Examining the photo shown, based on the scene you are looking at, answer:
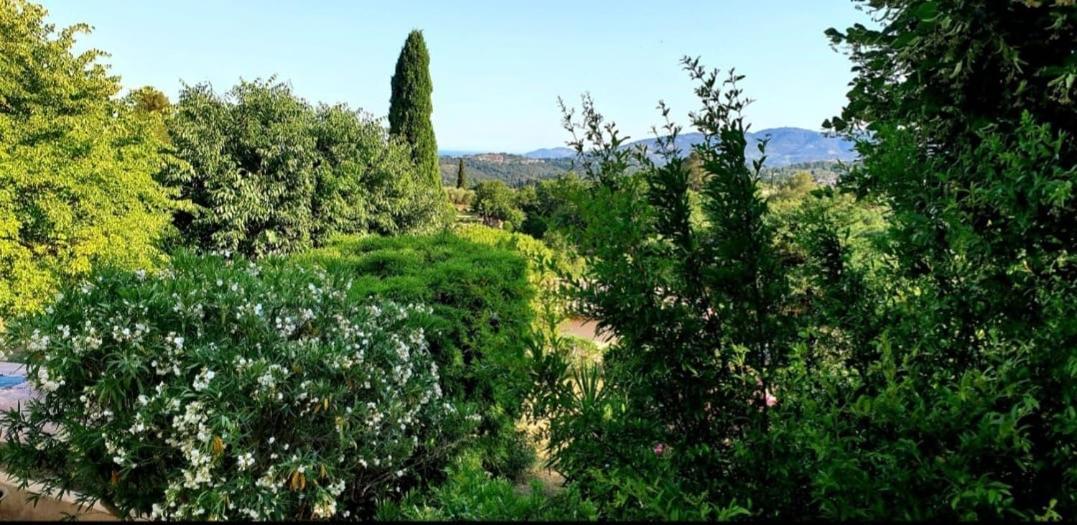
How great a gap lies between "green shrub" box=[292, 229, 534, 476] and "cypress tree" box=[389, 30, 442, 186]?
11.9 metres

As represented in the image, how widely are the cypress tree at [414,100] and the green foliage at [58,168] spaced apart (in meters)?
8.22

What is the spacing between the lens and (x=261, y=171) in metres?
11.3

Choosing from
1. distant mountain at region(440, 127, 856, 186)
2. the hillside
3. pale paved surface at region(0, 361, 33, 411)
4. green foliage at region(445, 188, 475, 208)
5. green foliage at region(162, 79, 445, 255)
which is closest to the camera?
distant mountain at region(440, 127, 856, 186)

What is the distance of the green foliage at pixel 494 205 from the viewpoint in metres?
29.9

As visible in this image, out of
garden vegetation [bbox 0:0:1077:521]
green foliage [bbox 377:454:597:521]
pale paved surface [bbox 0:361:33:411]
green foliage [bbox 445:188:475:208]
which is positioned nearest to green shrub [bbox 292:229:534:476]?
garden vegetation [bbox 0:0:1077:521]

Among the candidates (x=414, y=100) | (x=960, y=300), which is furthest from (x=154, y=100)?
(x=960, y=300)

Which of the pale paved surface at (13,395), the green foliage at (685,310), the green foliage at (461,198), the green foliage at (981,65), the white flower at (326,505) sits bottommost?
the pale paved surface at (13,395)

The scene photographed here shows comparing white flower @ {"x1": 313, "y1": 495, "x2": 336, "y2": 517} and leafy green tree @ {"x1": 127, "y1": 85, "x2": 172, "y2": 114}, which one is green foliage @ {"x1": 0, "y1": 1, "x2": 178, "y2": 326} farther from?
white flower @ {"x1": 313, "y1": 495, "x2": 336, "y2": 517}

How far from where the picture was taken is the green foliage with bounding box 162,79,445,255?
10.9m

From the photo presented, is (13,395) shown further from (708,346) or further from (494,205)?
(494,205)

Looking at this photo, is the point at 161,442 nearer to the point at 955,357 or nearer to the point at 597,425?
the point at 597,425

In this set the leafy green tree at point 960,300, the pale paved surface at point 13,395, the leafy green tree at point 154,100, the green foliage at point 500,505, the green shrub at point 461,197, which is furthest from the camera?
the green shrub at point 461,197

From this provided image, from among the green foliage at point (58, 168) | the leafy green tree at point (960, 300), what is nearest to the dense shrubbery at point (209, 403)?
the leafy green tree at point (960, 300)

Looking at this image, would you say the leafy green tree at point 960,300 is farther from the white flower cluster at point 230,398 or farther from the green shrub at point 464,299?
the green shrub at point 464,299
